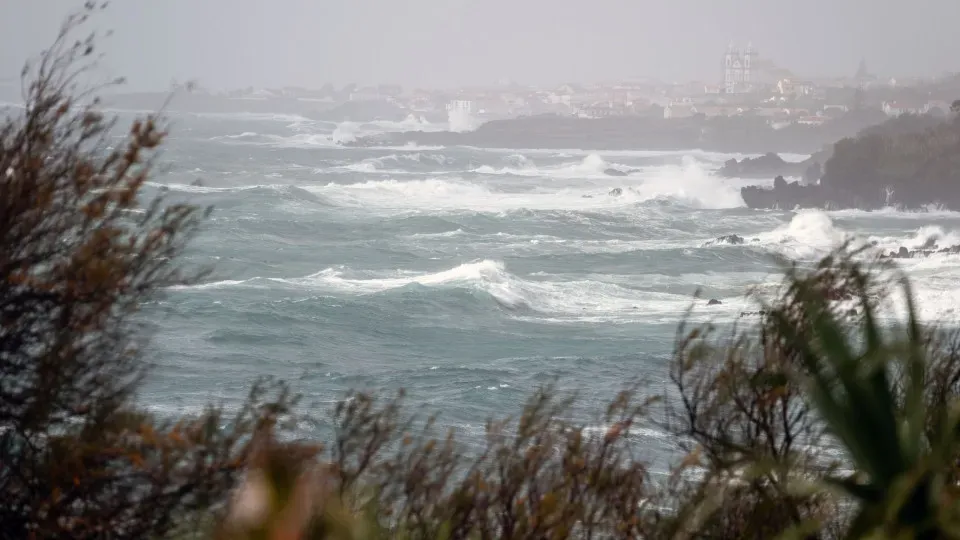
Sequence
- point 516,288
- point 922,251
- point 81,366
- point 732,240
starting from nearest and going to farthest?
point 81,366, point 516,288, point 922,251, point 732,240

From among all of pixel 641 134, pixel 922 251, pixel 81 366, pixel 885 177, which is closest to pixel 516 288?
pixel 922 251

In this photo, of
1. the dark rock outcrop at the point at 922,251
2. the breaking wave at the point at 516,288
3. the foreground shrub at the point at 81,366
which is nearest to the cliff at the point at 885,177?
the dark rock outcrop at the point at 922,251

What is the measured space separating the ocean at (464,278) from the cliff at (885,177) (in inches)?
54.8

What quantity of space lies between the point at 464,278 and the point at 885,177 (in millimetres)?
23136

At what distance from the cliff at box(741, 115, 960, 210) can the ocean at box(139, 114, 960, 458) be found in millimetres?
1391

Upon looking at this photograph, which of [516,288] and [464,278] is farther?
[464,278]

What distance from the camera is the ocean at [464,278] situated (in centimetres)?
1809

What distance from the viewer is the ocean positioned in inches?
712

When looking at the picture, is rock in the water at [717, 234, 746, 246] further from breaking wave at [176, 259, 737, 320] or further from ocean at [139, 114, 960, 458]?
breaking wave at [176, 259, 737, 320]

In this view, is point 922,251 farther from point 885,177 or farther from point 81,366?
point 81,366

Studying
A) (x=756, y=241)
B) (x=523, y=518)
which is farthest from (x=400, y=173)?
(x=523, y=518)

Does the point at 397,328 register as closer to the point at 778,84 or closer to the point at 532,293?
the point at 532,293

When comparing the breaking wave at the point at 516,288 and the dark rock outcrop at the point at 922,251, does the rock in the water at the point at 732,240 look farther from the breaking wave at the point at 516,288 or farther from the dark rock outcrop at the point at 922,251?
the breaking wave at the point at 516,288

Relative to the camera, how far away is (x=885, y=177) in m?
44.6
